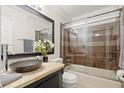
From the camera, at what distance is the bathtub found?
1.96m

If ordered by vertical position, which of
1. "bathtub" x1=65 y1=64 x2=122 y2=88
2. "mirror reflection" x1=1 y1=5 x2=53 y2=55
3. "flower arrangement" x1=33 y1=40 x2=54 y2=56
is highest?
"mirror reflection" x1=1 y1=5 x2=53 y2=55

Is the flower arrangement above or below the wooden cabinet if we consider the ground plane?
above

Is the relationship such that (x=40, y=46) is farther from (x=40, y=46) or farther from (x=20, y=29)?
(x=20, y=29)

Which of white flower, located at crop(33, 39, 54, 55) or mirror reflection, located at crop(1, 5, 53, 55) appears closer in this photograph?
mirror reflection, located at crop(1, 5, 53, 55)

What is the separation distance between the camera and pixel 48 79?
109cm

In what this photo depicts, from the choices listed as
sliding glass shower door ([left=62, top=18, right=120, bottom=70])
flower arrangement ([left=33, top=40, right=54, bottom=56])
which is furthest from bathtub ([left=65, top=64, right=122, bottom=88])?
flower arrangement ([left=33, top=40, right=54, bottom=56])

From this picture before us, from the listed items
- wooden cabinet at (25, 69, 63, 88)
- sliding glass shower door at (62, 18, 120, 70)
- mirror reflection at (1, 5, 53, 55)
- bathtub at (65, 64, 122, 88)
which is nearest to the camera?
wooden cabinet at (25, 69, 63, 88)

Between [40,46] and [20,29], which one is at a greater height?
[20,29]

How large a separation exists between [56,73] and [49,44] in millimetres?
811

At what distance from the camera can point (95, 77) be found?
7.18 feet

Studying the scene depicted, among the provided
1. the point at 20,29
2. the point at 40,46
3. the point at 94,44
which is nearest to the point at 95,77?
the point at 94,44

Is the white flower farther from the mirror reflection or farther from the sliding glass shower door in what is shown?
the sliding glass shower door
